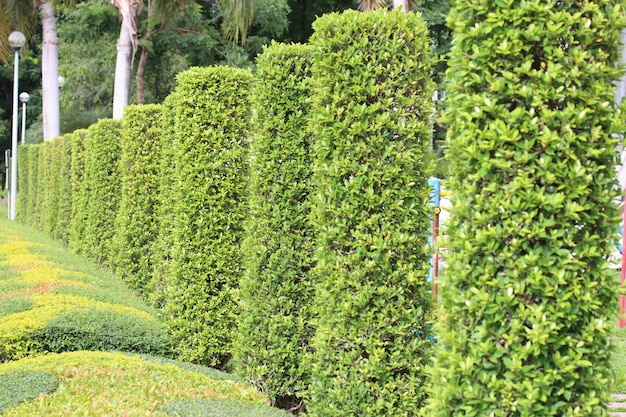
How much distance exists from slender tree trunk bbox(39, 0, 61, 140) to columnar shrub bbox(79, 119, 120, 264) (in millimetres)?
9716

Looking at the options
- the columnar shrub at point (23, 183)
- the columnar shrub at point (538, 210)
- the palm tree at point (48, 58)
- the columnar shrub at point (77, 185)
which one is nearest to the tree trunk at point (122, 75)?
the columnar shrub at point (77, 185)

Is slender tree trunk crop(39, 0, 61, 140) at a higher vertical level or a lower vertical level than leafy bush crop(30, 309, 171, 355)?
higher

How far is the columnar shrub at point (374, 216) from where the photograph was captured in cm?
503

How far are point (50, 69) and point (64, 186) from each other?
7024 millimetres

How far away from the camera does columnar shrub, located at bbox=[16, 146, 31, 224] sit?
26875 millimetres

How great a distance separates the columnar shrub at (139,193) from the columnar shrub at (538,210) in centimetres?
836

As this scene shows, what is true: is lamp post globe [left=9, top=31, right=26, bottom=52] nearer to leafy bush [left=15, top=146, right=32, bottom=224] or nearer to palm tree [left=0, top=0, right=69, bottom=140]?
palm tree [left=0, top=0, right=69, bottom=140]

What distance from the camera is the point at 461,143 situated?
3443 mm

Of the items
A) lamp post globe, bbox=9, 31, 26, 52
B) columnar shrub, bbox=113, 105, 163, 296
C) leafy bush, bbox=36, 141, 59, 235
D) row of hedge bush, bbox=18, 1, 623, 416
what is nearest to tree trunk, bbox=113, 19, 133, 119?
leafy bush, bbox=36, 141, 59, 235

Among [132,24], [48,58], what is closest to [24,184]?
[48,58]

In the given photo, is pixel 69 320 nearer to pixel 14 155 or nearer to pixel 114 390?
pixel 114 390

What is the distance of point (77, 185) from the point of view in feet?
55.9

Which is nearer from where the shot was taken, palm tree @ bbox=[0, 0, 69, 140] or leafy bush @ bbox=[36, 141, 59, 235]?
leafy bush @ bbox=[36, 141, 59, 235]

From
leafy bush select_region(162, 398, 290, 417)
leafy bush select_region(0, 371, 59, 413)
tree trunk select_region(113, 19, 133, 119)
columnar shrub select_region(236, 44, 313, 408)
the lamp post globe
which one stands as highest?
the lamp post globe
